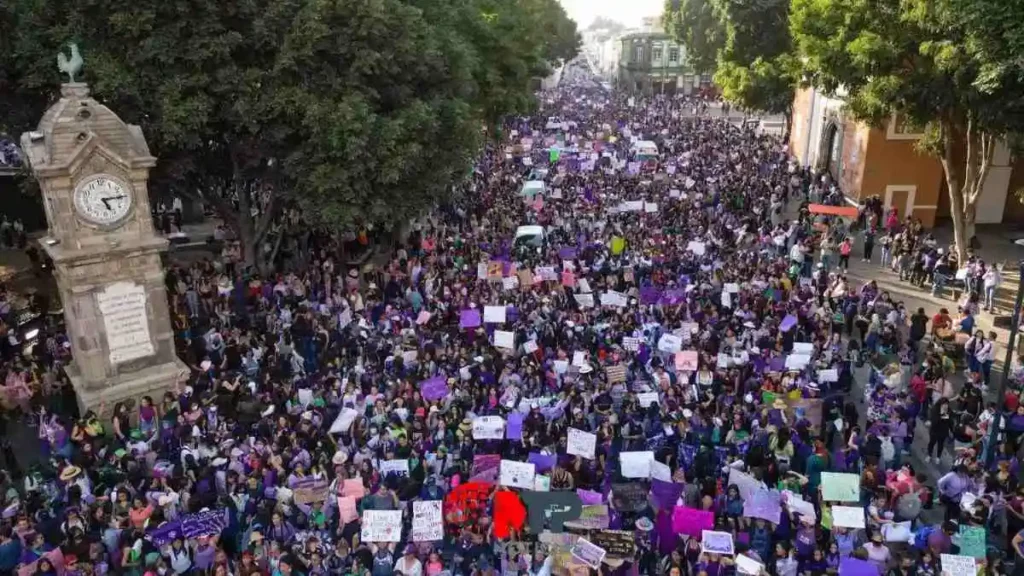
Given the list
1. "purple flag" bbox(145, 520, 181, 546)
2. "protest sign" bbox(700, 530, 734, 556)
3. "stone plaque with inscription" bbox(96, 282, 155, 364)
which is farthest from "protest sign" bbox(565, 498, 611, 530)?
"stone plaque with inscription" bbox(96, 282, 155, 364)

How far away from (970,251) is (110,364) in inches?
974

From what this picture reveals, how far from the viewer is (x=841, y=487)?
461 inches

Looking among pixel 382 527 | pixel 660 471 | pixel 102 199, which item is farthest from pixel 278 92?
pixel 660 471

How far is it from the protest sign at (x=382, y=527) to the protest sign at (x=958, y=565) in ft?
23.7

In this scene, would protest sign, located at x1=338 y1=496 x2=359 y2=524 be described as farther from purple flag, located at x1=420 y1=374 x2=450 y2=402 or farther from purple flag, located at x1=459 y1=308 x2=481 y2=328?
purple flag, located at x1=459 y1=308 x2=481 y2=328

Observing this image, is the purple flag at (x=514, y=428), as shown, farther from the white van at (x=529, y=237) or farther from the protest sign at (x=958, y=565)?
the white van at (x=529, y=237)

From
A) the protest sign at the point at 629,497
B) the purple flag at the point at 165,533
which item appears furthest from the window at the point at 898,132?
the purple flag at the point at 165,533

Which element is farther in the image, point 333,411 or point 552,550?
point 333,411

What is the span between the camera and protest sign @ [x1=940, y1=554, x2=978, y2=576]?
10.2 meters

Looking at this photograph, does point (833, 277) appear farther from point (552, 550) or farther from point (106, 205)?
point (106, 205)

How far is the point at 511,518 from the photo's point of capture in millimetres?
11680

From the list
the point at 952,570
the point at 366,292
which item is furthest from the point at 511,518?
the point at 366,292

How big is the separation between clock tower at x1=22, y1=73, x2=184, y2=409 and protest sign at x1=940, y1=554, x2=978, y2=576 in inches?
551

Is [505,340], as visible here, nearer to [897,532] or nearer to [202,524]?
[202,524]
